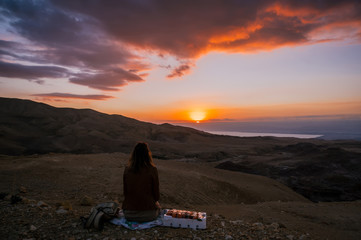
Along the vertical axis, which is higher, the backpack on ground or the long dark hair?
the long dark hair

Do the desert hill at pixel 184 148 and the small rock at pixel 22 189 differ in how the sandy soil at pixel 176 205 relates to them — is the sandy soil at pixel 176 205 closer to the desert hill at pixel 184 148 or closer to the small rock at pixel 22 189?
the small rock at pixel 22 189

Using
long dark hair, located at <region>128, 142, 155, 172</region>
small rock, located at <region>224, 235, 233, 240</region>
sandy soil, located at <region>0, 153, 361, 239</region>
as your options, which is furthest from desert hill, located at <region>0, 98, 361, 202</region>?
long dark hair, located at <region>128, 142, 155, 172</region>

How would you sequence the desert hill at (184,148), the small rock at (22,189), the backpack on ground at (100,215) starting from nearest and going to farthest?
the backpack on ground at (100,215)
the small rock at (22,189)
the desert hill at (184,148)

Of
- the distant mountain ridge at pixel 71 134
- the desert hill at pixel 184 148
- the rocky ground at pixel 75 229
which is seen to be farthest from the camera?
the distant mountain ridge at pixel 71 134

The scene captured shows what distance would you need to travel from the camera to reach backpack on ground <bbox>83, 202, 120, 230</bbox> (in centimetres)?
429

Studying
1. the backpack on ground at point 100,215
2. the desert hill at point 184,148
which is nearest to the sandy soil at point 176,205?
the backpack on ground at point 100,215

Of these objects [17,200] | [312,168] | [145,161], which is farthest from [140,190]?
[312,168]

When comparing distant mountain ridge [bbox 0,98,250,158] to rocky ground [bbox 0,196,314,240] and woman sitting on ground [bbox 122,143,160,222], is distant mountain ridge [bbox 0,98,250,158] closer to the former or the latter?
rocky ground [bbox 0,196,314,240]

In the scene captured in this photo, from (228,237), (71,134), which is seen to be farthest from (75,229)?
(71,134)

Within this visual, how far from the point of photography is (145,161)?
15.1 feet

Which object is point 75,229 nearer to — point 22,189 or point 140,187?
point 140,187

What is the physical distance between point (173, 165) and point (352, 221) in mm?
10730

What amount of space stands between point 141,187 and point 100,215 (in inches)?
35.3

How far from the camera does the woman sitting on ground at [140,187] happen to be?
4551 millimetres
